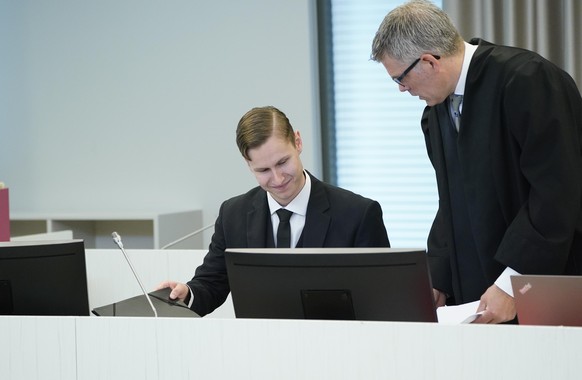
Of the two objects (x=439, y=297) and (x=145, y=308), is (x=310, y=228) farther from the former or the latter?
(x=145, y=308)

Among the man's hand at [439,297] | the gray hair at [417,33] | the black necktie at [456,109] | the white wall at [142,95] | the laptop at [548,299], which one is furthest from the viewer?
the white wall at [142,95]

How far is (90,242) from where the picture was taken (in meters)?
5.28

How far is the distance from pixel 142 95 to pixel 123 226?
801 millimetres

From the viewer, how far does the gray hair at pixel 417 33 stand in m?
2.05

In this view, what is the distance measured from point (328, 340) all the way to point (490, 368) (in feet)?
0.97

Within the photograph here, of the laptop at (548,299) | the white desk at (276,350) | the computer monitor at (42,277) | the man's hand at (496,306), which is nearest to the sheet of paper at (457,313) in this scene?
the man's hand at (496,306)

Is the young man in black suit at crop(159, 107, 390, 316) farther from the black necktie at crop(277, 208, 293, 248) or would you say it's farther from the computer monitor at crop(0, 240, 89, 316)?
the computer monitor at crop(0, 240, 89, 316)

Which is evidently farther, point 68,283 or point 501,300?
point 68,283

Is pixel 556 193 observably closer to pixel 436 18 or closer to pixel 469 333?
pixel 436 18

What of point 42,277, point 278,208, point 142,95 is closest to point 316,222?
point 278,208

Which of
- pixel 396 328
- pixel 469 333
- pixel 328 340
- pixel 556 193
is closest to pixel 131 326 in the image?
pixel 328 340

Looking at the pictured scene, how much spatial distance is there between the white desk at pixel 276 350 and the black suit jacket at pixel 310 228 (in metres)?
0.79

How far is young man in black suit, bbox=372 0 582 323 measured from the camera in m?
2.00

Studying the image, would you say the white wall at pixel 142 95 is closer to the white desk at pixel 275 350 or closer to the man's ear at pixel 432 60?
the man's ear at pixel 432 60
